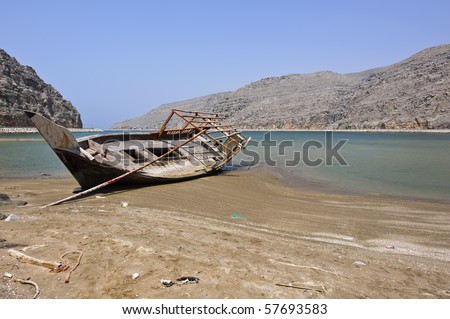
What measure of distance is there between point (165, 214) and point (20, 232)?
10.0 ft

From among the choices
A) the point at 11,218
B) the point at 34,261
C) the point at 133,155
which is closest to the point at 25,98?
the point at 133,155

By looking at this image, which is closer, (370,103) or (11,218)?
(11,218)

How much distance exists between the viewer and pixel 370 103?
9481cm

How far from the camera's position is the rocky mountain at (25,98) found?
69.8m

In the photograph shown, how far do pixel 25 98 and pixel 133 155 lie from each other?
250 feet

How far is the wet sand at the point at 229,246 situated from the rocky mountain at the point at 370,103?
79500mm

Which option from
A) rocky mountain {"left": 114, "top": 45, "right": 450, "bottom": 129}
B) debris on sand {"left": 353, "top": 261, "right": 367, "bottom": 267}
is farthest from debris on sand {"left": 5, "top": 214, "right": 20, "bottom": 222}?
rocky mountain {"left": 114, "top": 45, "right": 450, "bottom": 129}

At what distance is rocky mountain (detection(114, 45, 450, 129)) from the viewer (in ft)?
259

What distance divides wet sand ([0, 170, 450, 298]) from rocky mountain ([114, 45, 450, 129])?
7950cm

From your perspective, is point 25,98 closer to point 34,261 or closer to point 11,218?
point 11,218

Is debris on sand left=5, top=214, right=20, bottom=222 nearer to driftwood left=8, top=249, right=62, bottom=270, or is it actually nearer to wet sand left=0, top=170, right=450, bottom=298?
wet sand left=0, top=170, right=450, bottom=298

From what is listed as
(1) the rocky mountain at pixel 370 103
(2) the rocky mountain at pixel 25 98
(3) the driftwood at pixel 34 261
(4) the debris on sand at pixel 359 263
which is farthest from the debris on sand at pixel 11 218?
(1) the rocky mountain at pixel 370 103
